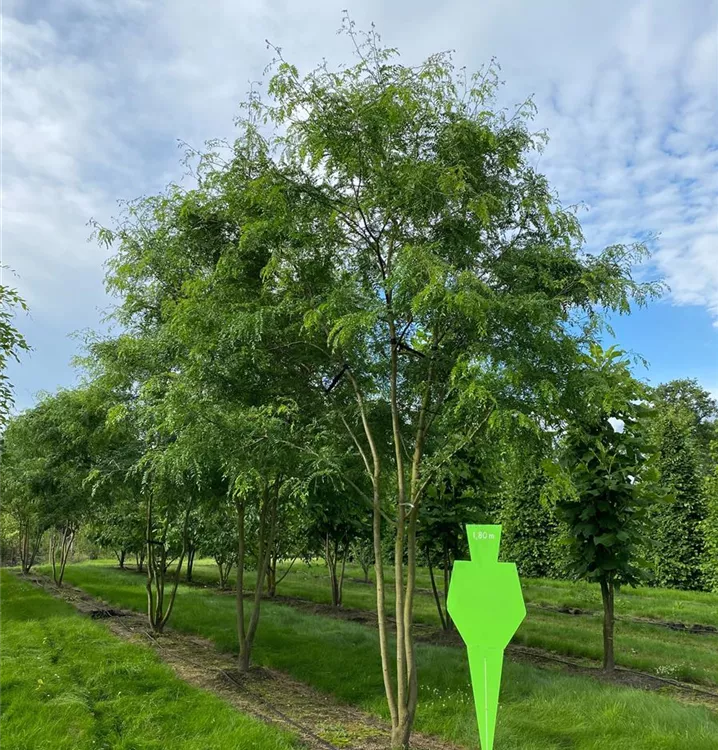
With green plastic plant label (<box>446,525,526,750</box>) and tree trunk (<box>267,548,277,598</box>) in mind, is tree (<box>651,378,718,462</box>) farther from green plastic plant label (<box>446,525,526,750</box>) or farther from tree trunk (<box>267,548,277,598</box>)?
green plastic plant label (<box>446,525,526,750</box>)

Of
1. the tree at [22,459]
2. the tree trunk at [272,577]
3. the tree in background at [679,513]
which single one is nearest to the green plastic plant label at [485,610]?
the tree at [22,459]

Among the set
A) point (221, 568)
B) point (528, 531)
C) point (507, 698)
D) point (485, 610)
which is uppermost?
point (528, 531)

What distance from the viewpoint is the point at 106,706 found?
5.45 metres

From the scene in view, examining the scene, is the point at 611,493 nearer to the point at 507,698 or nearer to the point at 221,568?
the point at 507,698

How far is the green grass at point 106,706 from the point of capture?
15.0 ft

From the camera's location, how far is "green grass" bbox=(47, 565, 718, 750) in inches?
187

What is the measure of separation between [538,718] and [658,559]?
1486 centimetres

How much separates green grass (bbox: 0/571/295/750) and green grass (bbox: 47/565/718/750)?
1579 millimetres

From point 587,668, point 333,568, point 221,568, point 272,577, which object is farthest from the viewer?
point 221,568

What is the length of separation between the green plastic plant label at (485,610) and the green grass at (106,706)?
6.68 ft

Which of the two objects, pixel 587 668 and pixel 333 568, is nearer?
pixel 587 668

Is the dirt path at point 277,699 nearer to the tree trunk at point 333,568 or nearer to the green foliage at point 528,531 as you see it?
the tree trunk at point 333,568

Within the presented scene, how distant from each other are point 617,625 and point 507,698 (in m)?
7.25

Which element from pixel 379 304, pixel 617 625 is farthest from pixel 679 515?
pixel 379 304
